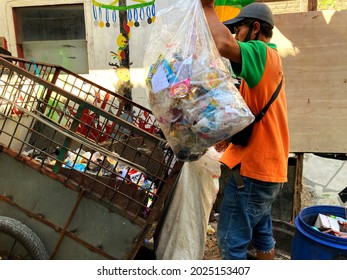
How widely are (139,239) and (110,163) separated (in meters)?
1.23

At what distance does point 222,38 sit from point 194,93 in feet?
0.95

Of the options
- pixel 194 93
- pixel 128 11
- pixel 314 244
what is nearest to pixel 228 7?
pixel 128 11

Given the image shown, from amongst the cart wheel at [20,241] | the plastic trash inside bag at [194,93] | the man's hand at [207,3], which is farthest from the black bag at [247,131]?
the cart wheel at [20,241]

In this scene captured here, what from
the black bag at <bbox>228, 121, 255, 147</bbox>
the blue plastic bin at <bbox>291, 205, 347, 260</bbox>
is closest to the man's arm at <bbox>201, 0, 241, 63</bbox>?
the black bag at <bbox>228, 121, 255, 147</bbox>

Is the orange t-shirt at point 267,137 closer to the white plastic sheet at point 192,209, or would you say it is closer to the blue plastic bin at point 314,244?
the white plastic sheet at point 192,209

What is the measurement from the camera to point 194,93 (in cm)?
149

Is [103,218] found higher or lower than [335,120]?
lower

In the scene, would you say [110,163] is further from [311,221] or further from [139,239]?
[311,221]

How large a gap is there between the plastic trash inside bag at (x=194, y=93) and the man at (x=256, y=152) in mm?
163

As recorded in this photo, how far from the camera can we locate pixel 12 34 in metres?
5.21

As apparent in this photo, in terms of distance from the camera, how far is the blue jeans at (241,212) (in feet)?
5.87

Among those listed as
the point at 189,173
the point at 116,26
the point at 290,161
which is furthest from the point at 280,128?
the point at 116,26

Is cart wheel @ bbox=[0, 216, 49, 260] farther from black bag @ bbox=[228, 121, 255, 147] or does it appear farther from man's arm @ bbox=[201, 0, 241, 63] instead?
man's arm @ bbox=[201, 0, 241, 63]

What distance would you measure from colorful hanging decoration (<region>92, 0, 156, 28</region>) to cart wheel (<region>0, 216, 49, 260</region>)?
3.71 m
